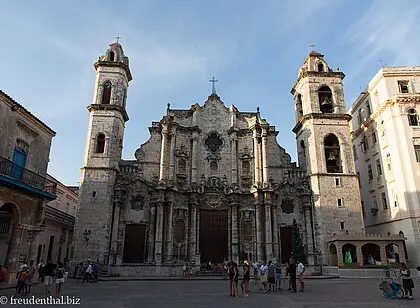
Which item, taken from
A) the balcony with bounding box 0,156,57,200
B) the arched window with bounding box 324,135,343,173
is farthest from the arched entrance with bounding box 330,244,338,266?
the balcony with bounding box 0,156,57,200

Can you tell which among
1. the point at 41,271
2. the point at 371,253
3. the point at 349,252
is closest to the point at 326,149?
the point at 371,253

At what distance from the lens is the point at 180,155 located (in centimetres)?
2881

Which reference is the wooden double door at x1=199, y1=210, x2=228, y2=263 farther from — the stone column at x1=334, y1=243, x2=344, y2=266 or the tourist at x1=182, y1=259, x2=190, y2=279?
the stone column at x1=334, y1=243, x2=344, y2=266

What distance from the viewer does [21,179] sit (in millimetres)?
16984

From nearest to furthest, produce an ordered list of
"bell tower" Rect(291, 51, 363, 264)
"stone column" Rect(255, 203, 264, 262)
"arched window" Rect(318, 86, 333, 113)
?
"stone column" Rect(255, 203, 264, 262) → "bell tower" Rect(291, 51, 363, 264) → "arched window" Rect(318, 86, 333, 113)

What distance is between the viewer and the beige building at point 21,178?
52.9 feet

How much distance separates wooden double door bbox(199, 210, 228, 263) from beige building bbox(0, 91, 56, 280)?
12581mm

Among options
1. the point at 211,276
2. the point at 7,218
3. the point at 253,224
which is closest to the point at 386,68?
the point at 253,224

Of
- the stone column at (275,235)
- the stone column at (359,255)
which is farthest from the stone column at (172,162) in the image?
the stone column at (359,255)

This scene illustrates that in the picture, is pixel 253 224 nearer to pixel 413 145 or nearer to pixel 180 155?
pixel 180 155

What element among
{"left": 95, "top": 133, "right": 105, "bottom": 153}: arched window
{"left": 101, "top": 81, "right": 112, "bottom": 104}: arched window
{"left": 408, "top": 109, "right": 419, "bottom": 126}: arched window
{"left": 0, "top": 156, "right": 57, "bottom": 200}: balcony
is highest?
{"left": 101, "top": 81, "right": 112, "bottom": 104}: arched window

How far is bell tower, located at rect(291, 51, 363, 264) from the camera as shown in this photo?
2569 cm

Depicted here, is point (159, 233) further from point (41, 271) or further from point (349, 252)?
point (349, 252)

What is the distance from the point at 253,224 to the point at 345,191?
7851mm
